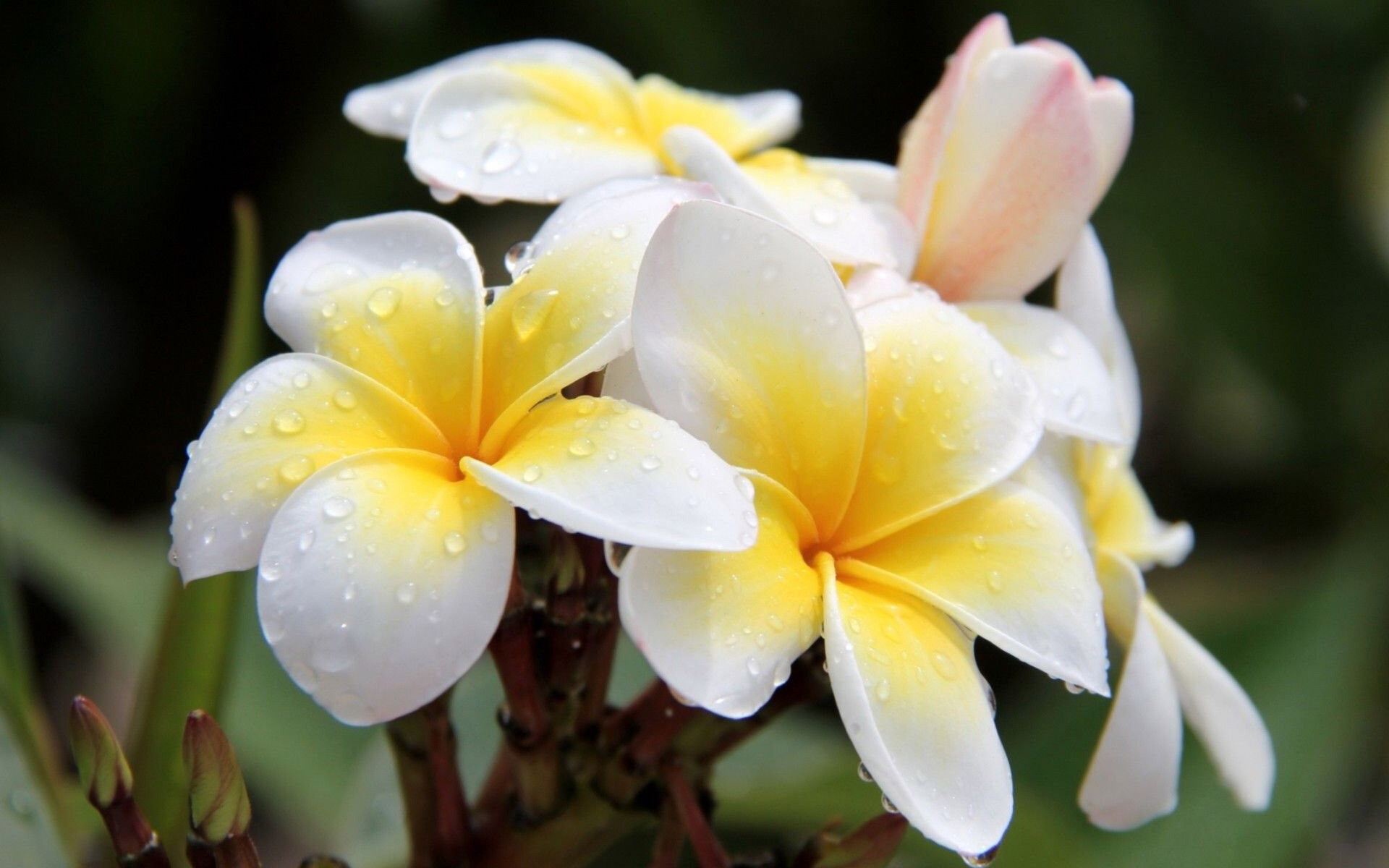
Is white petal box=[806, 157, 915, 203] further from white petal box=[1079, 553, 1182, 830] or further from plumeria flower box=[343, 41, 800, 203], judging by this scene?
white petal box=[1079, 553, 1182, 830]

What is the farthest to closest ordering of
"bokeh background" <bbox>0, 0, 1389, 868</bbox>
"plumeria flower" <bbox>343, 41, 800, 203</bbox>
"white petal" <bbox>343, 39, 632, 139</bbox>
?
"bokeh background" <bbox>0, 0, 1389, 868</bbox> < "white petal" <bbox>343, 39, 632, 139</bbox> < "plumeria flower" <bbox>343, 41, 800, 203</bbox>

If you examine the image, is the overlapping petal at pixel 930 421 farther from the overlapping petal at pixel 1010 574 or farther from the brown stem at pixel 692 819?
the brown stem at pixel 692 819

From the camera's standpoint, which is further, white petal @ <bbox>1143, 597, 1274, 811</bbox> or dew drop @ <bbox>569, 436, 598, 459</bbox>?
white petal @ <bbox>1143, 597, 1274, 811</bbox>

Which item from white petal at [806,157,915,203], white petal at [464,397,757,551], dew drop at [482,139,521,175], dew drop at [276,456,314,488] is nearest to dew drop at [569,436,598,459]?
white petal at [464,397,757,551]

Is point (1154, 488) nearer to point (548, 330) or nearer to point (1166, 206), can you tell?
point (1166, 206)

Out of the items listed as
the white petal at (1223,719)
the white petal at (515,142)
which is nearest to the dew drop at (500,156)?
the white petal at (515,142)
